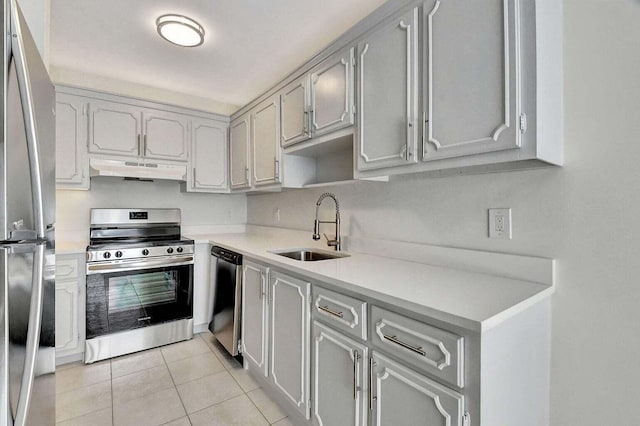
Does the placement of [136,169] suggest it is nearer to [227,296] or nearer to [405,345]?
[227,296]

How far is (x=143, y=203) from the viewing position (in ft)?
9.86

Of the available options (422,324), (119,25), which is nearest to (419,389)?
→ (422,324)

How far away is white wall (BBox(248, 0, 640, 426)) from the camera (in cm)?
103

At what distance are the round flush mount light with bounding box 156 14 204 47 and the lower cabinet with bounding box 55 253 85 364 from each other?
1.78 meters

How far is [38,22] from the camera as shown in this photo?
113 centimetres

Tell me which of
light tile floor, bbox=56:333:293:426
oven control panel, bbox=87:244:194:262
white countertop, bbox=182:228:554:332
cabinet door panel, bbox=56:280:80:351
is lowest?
light tile floor, bbox=56:333:293:426

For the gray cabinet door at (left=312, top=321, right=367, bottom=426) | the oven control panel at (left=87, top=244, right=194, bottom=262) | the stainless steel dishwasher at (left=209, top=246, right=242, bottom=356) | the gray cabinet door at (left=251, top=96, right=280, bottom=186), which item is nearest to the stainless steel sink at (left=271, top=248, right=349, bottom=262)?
the stainless steel dishwasher at (left=209, top=246, right=242, bottom=356)

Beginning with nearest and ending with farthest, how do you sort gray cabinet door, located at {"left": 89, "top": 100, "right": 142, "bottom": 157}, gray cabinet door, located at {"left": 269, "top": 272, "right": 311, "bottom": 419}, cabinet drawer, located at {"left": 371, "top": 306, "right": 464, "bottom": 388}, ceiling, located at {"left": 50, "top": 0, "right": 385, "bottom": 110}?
cabinet drawer, located at {"left": 371, "top": 306, "right": 464, "bottom": 388} → gray cabinet door, located at {"left": 269, "top": 272, "right": 311, "bottom": 419} → ceiling, located at {"left": 50, "top": 0, "right": 385, "bottom": 110} → gray cabinet door, located at {"left": 89, "top": 100, "right": 142, "bottom": 157}

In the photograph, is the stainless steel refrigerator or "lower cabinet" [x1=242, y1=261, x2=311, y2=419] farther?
"lower cabinet" [x1=242, y1=261, x2=311, y2=419]

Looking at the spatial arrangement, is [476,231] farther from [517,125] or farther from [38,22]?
[38,22]

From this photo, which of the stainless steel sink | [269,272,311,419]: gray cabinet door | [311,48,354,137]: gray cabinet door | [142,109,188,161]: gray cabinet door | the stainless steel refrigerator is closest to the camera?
the stainless steel refrigerator

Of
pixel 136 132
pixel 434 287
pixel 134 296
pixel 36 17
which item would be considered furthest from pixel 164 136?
pixel 434 287

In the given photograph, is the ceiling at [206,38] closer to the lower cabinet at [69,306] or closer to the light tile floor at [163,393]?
the lower cabinet at [69,306]

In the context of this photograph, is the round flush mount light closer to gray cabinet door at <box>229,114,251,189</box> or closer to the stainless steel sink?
gray cabinet door at <box>229,114,251,189</box>
